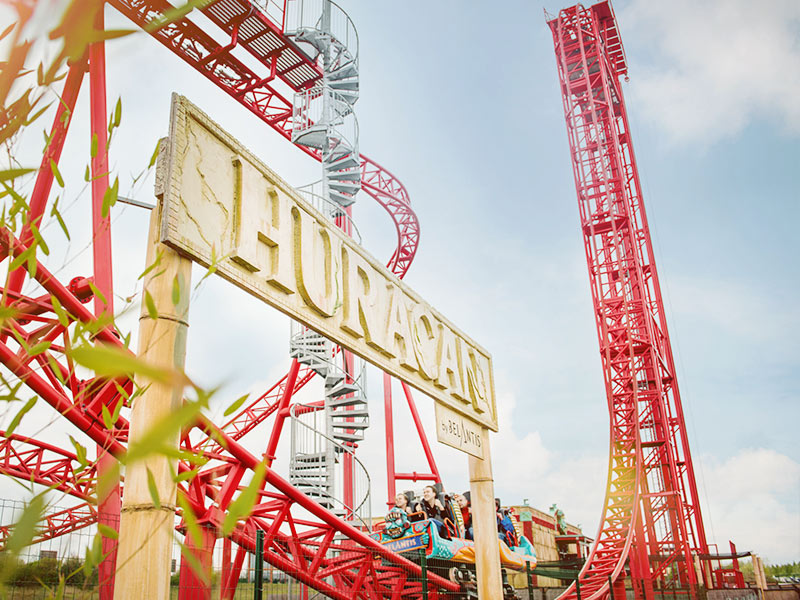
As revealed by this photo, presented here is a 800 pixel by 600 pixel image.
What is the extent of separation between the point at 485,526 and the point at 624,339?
17.5 meters

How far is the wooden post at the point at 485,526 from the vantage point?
599 cm

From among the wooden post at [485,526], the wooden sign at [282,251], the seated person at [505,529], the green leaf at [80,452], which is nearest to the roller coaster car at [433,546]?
the seated person at [505,529]

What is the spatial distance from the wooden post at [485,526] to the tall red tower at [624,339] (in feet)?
42.5

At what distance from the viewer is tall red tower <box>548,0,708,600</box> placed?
20078 millimetres

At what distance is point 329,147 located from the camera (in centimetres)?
1630

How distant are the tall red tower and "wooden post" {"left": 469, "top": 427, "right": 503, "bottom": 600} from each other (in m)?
13.0

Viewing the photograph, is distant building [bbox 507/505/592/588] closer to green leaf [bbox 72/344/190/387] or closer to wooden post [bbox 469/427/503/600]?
wooden post [bbox 469/427/503/600]

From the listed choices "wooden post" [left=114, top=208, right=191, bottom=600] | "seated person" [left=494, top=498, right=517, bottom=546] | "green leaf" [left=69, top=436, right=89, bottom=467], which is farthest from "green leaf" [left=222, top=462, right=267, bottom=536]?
"seated person" [left=494, top=498, right=517, bottom=546]

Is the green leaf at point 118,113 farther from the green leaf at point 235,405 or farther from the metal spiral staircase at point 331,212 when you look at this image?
the metal spiral staircase at point 331,212

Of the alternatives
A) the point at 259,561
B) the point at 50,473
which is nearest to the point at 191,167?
the point at 259,561

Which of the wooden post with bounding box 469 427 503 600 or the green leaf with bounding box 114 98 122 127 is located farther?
the wooden post with bounding box 469 427 503 600

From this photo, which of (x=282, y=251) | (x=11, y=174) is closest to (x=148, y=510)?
(x=282, y=251)

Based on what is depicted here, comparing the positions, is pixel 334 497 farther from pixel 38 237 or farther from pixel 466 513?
pixel 38 237

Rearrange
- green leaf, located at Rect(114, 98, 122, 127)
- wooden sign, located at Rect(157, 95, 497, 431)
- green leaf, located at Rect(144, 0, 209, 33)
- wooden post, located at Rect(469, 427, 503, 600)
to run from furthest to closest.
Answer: wooden post, located at Rect(469, 427, 503, 600) → wooden sign, located at Rect(157, 95, 497, 431) → green leaf, located at Rect(114, 98, 122, 127) → green leaf, located at Rect(144, 0, 209, 33)
